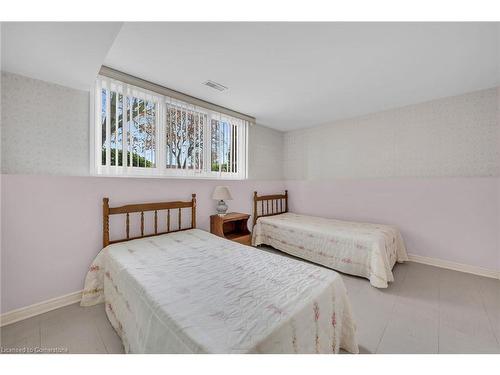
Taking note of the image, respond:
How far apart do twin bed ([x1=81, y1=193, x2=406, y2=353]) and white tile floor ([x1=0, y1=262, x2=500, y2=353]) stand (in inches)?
6.1

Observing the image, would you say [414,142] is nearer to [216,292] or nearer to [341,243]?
[341,243]

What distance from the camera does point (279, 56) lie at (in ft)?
6.29

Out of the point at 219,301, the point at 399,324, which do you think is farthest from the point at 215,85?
the point at 399,324

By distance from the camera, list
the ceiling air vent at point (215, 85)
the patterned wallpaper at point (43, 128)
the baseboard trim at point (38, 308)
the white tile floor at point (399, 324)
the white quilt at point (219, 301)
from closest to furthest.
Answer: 1. the white quilt at point (219, 301)
2. the white tile floor at point (399, 324)
3. the baseboard trim at point (38, 308)
4. the patterned wallpaper at point (43, 128)
5. the ceiling air vent at point (215, 85)

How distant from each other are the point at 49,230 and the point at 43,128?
3.22 ft

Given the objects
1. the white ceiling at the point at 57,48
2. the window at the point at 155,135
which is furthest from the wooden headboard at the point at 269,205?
the white ceiling at the point at 57,48

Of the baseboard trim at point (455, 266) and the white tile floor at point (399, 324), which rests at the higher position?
the baseboard trim at point (455, 266)

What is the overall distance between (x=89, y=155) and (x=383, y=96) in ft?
12.7

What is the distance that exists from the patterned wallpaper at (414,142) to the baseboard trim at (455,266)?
126cm

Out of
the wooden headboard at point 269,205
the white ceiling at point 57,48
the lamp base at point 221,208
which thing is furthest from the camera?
the wooden headboard at point 269,205

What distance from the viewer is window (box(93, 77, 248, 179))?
2.30 meters

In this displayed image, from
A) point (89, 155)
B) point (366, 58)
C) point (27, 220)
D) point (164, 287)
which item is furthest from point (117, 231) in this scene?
point (366, 58)

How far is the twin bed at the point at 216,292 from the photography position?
36.2 inches

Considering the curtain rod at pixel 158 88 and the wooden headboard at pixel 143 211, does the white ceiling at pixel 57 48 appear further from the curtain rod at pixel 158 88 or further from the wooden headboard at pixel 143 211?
the wooden headboard at pixel 143 211
